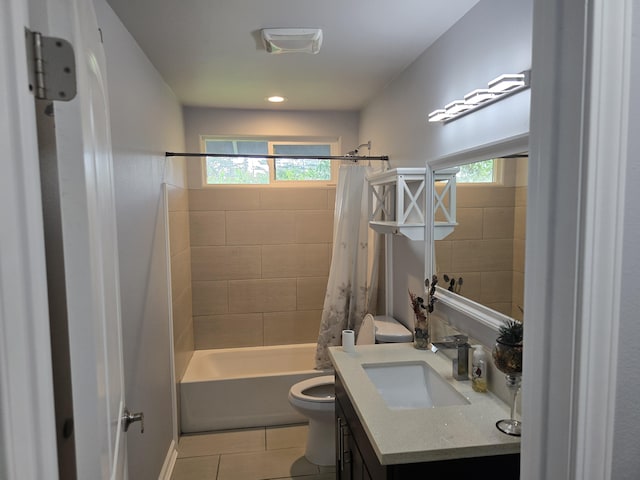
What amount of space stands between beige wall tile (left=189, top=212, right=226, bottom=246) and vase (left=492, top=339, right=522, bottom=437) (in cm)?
281

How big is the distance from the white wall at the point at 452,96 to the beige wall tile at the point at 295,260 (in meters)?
1.13

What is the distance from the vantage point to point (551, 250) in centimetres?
65

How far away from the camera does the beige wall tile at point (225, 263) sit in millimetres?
3633

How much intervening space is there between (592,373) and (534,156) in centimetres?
36

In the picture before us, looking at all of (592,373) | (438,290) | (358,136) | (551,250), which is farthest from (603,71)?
(358,136)

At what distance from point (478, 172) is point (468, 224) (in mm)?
246

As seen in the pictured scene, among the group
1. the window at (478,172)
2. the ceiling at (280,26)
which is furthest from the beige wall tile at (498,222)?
the ceiling at (280,26)

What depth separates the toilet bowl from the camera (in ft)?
8.12

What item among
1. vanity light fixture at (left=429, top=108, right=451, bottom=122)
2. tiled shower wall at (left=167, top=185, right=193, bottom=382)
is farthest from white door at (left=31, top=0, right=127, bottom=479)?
tiled shower wall at (left=167, top=185, right=193, bottom=382)

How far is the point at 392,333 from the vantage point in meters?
2.47

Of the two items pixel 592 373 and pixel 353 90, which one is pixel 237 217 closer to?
pixel 353 90

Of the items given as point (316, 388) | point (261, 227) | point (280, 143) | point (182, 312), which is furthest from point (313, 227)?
point (316, 388)

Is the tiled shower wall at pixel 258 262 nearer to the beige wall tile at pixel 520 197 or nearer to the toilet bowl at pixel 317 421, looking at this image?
the toilet bowl at pixel 317 421

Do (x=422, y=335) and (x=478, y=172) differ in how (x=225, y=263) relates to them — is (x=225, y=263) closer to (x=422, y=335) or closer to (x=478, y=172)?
(x=422, y=335)
